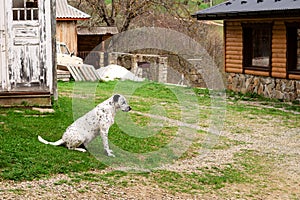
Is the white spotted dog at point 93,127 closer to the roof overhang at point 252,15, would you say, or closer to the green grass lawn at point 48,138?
the green grass lawn at point 48,138

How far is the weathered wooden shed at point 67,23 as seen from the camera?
84.9 feet

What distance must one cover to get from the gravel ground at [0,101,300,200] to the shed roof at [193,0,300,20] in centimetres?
425

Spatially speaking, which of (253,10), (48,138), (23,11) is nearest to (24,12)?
(23,11)

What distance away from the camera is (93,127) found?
9352 mm

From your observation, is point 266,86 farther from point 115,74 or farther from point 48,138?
point 48,138

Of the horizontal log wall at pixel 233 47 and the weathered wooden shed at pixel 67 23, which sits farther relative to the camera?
the weathered wooden shed at pixel 67 23

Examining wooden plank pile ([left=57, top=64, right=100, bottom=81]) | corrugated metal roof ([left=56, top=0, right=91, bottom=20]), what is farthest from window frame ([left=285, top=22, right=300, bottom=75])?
corrugated metal roof ([left=56, top=0, right=91, bottom=20])

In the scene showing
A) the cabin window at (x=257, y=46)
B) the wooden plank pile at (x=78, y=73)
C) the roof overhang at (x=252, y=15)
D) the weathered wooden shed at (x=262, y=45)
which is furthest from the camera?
the wooden plank pile at (x=78, y=73)

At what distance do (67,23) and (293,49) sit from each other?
1143cm

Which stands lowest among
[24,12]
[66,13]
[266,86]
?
[266,86]

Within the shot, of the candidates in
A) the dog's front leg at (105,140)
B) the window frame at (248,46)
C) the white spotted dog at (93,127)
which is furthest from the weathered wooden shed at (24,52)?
the window frame at (248,46)

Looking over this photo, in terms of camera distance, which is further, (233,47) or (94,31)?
(94,31)

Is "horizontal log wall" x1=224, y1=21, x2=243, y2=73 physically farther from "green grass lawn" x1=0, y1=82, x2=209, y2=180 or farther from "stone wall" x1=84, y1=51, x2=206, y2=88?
"green grass lawn" x1=0, y1=82, x2=209, y2=180

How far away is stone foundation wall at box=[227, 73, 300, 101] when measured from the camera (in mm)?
17609
